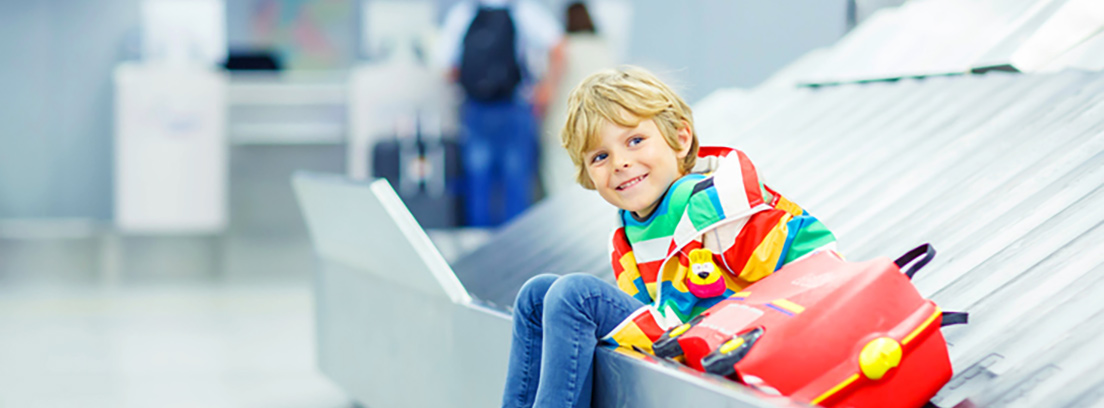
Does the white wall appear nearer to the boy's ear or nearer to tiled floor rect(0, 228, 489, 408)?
tiled floor rect(0, 228, 489, 408)

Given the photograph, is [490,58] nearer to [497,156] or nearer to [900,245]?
[497,156]

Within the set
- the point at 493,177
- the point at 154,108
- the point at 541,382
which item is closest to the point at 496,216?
the point at 493,177

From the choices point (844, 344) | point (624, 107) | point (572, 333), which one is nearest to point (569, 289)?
point (572, 333)

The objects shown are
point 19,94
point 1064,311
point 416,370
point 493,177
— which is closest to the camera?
point 1064,311

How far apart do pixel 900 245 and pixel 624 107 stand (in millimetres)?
872

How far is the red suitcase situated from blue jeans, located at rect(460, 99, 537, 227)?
6.05 metres

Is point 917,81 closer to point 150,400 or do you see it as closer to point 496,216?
point 150,400

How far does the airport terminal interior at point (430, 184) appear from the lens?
7.30 ft

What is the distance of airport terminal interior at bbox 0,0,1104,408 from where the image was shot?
2227 millimetres

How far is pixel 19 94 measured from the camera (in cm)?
945

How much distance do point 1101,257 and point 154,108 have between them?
25.0ft

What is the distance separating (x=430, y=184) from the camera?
7.96 metres

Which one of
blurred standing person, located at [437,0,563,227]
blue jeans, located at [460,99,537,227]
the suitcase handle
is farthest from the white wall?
the suitcase handle

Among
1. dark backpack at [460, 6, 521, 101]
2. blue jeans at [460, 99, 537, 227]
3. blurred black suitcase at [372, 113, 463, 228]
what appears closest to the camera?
dark backpack at [460, 6, 521, 101]
